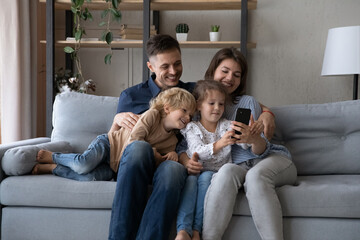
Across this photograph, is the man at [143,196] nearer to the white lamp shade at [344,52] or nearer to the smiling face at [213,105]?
the smiling face at [213,105]

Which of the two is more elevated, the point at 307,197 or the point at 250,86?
the point at 250,86

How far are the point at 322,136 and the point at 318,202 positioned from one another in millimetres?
606

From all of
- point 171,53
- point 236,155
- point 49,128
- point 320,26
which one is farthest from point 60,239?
point 320,26

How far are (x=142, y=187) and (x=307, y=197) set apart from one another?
0.65m

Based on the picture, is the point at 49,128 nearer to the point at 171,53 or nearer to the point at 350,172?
the point at 171,53

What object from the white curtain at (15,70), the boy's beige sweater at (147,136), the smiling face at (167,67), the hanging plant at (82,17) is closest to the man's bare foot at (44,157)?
the boy's beige sweater at (147,136)

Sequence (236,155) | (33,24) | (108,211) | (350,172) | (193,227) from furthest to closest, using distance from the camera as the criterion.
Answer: (33,24), (350,172), (236,155), (108,211), (193,227)

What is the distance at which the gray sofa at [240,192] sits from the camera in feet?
5.65

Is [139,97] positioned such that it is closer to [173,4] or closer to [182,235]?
[182,235]

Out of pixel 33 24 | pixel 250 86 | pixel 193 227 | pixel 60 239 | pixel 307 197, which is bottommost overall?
pixel 60 239

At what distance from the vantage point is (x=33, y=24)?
352 cm

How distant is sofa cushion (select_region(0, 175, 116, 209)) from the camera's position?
1848mm

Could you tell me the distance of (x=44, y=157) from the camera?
2059 millimetres

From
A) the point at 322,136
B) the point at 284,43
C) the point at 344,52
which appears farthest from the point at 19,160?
the point at 284,43
